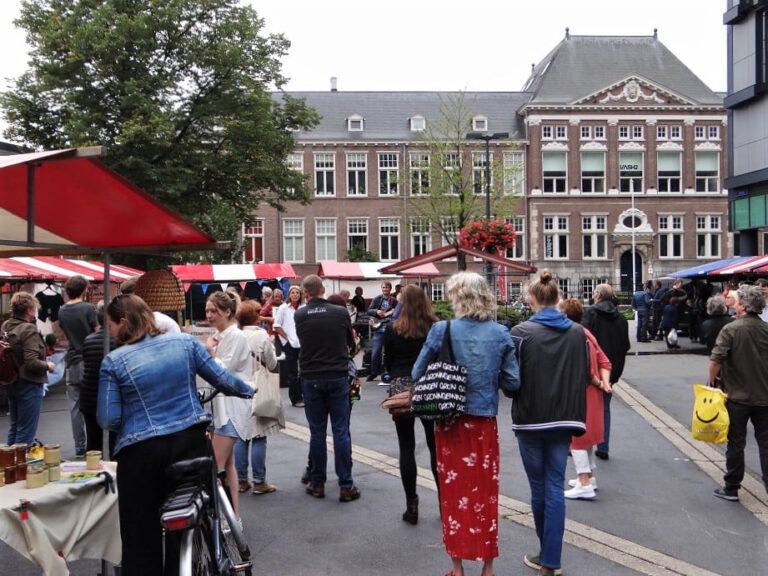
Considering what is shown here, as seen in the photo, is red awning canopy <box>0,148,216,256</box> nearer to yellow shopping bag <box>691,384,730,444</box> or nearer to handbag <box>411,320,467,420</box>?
handbag <box>411,320,467,420</box>

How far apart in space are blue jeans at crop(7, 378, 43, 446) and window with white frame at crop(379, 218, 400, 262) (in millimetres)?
40992

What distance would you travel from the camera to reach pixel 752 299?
602cm

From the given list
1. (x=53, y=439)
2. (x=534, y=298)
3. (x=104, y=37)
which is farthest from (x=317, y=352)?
(x=104, y=37)

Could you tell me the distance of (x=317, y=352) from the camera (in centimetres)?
624

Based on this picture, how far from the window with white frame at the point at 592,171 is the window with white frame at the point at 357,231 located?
14.1m

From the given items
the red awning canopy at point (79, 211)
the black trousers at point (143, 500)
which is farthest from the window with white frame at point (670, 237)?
the black trousers at point (143, 500)

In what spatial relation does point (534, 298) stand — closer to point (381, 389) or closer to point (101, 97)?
point (381, 389)

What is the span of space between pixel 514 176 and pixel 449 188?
22.9 ft

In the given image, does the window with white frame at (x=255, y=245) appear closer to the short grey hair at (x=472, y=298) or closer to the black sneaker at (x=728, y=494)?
the black sneaker at (x=728, y=494)

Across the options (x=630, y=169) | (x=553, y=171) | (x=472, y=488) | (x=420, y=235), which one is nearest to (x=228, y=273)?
(x=472, y=488)

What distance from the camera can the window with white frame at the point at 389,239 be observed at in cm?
4856

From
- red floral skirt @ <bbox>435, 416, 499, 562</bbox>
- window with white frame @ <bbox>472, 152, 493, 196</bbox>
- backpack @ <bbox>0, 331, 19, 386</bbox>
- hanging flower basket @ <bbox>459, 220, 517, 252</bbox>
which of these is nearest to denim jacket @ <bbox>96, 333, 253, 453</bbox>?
red floral skirt @ <bbox>435, 416, 499, 562</bbox>

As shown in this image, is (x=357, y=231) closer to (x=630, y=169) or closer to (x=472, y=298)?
(x=630, y=169)

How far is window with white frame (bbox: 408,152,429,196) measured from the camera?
43.1m
